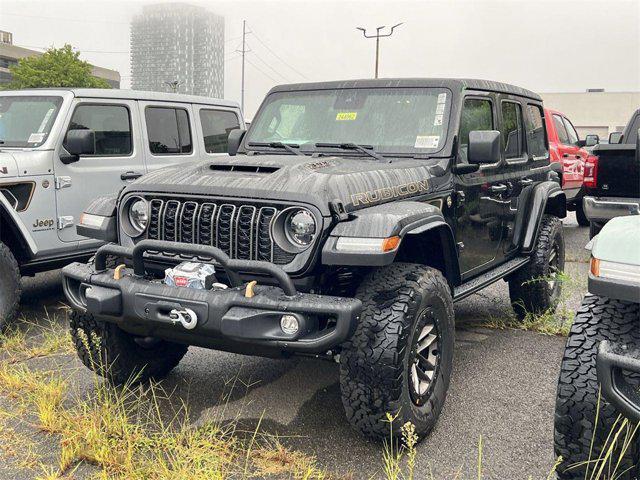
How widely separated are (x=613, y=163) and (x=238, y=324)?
543cm

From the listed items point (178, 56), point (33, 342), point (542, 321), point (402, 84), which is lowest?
point (33, 342)

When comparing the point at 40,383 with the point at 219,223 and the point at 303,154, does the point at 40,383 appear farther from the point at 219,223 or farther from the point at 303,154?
the point at 303,154

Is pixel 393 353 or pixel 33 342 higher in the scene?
pixel 393 353

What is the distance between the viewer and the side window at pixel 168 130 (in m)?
6.21

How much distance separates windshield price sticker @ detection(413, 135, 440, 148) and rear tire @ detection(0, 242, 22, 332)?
3.12 meters

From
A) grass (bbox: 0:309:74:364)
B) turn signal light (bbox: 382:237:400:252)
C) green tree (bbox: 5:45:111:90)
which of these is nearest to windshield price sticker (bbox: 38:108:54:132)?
grass (bbox: 0:309:74:364)

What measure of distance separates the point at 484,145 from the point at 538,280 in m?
1.79

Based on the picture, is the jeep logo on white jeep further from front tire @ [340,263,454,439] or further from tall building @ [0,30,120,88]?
tall building @ [0,30,120,88]

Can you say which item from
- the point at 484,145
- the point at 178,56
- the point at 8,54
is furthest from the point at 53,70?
the point at 8,54

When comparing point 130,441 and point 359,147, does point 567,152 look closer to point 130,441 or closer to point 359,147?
point 359,147

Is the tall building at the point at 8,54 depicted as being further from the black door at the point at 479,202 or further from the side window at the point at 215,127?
the black door at the point at 479,202

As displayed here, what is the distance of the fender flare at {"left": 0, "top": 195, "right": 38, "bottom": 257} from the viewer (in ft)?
15.9

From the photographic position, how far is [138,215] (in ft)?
11.2

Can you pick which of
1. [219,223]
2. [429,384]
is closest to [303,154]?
[219,223]
